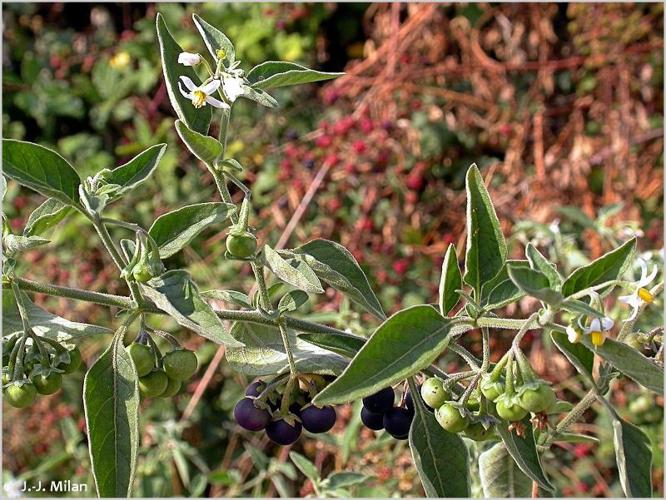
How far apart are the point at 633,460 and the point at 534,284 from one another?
279 millimetres

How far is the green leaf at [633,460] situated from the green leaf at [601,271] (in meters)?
0.18

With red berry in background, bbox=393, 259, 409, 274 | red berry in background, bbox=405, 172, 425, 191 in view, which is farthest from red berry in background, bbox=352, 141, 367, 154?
red berry in background, bbox=393, 259, 409, 274

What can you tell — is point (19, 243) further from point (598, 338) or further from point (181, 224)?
point (598, 338)

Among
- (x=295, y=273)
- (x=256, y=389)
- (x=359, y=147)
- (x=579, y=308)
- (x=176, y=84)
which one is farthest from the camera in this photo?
(x=359, y=147)

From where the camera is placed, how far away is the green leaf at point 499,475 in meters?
1.13

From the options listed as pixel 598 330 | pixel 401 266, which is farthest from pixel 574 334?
pixel 401 266

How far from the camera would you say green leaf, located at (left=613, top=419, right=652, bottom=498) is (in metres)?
0.93

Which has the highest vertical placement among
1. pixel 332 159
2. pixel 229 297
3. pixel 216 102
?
pixel 216 102

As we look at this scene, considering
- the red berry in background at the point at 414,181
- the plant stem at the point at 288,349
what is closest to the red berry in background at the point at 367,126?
the red berry in background at the point at 414,181

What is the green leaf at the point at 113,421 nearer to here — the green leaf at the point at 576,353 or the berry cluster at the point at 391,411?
the berry cluster at the point at 391,411

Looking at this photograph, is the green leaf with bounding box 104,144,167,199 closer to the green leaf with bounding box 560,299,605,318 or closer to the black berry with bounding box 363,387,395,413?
the black berry with bounding box 363,387,395,413

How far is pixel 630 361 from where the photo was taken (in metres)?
0.84

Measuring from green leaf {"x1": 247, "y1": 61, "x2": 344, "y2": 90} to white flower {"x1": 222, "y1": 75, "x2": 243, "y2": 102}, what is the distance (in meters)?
0.02

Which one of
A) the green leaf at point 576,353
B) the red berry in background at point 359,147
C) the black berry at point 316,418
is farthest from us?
the red berry in background at point 359,147
